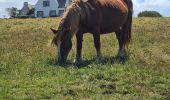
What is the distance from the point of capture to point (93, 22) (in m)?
14.9

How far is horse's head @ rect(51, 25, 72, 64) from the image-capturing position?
44.9 feet

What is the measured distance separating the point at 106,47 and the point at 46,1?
98990 mm

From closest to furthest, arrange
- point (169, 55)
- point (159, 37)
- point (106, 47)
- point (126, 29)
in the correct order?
point (169, 55) → point (126, 29) → point (106, 47) → point (159, 37)

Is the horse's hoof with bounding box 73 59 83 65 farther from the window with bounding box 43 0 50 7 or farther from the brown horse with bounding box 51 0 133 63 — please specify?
the window with bounding box 43 0 50 7

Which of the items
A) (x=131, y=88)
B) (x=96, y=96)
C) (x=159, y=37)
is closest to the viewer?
(x=96, y=96)

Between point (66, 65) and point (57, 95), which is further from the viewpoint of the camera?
point (66, 65)

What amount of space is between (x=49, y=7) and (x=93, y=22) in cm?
10087

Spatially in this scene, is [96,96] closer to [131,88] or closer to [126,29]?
[131,88]

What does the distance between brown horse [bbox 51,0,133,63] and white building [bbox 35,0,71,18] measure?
309ft

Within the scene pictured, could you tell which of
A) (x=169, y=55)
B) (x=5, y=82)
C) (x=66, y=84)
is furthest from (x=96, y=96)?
(x=169, y=55)

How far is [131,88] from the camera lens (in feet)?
35.7

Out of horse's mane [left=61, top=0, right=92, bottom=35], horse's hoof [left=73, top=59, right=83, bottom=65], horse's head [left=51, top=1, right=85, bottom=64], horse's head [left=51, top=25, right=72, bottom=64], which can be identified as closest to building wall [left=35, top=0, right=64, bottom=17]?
horse's hoof [left=73, top=59, right=83, bottom=65]

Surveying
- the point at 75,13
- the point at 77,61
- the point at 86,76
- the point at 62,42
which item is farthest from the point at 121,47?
the point at 86,76

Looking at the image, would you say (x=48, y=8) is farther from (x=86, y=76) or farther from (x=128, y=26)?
(x=86, y=76)
